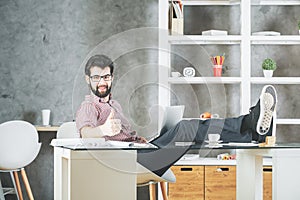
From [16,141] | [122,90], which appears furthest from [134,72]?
[16,141]

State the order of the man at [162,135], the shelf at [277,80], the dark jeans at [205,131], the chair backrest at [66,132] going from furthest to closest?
the shelf at [277,80]
the chair backrest at [66,132]
the dark jeans at [205,131]
the man at [162,135]

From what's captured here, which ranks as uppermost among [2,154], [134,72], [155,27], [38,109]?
[155,27]

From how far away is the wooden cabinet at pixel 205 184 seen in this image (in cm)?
511

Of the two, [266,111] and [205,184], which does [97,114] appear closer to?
[266,111]

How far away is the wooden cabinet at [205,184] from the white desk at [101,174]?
216 centimetres

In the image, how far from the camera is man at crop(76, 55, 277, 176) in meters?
3.40

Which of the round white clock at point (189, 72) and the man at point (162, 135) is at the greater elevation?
the round white clock at point (189, 72)

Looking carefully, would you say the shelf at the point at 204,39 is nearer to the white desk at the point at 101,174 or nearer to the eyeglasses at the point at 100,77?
the eyeglasses at the point at 100,77

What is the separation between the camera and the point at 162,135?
413 cm

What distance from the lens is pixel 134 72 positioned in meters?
5.78

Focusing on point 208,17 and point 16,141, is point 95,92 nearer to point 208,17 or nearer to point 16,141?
point 16,141

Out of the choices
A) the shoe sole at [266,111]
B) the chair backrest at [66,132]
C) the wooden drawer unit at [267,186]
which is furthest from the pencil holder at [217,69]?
the shoe sole at [266,111]

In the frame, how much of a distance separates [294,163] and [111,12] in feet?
9.93

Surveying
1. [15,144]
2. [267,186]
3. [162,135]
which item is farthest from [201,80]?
[15,144]
